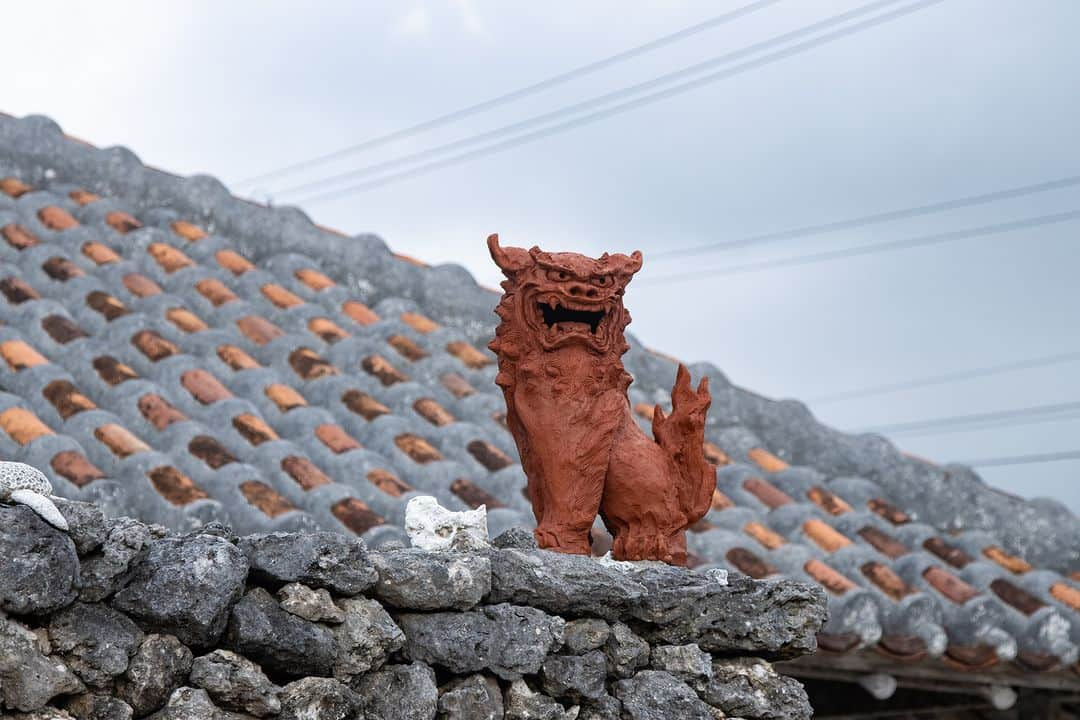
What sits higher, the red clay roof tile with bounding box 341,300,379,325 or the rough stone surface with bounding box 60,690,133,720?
the red clay roof tile with bounding box 341,300,379,325

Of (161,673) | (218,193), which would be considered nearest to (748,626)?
(161,673)

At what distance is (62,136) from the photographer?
7910 millimetres

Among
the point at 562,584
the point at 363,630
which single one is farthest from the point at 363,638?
the point at 562,584

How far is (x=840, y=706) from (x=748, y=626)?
3.18m

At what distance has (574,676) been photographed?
382 cm

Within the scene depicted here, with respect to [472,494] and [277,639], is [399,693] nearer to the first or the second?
[277,639]

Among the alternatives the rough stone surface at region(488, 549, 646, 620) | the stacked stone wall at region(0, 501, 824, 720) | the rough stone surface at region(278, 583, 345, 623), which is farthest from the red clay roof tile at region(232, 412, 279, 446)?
the rough stone surface at region(278, 583, 345, 623)

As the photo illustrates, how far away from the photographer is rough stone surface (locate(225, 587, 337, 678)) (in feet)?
10.9

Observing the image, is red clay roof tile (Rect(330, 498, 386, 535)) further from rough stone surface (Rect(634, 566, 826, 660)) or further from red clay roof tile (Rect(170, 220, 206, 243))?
red clay roof tile (Rect(170, 220, 206, 243))

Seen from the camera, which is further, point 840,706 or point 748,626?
point 840,706

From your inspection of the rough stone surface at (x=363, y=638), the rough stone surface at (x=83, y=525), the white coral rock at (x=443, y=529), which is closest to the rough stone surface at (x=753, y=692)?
the white coral rock at (x=443, y=529)

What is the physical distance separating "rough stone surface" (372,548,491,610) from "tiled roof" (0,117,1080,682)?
1.42 metres

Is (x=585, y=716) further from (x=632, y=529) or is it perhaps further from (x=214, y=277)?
(x=214, y=277)

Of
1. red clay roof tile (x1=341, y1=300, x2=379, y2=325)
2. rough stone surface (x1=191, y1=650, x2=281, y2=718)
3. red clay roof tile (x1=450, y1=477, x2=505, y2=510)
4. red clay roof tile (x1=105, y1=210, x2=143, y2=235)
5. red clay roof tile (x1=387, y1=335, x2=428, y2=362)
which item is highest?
red clay roof tile (x1=105, y1=210, x2=143, y2=235)
